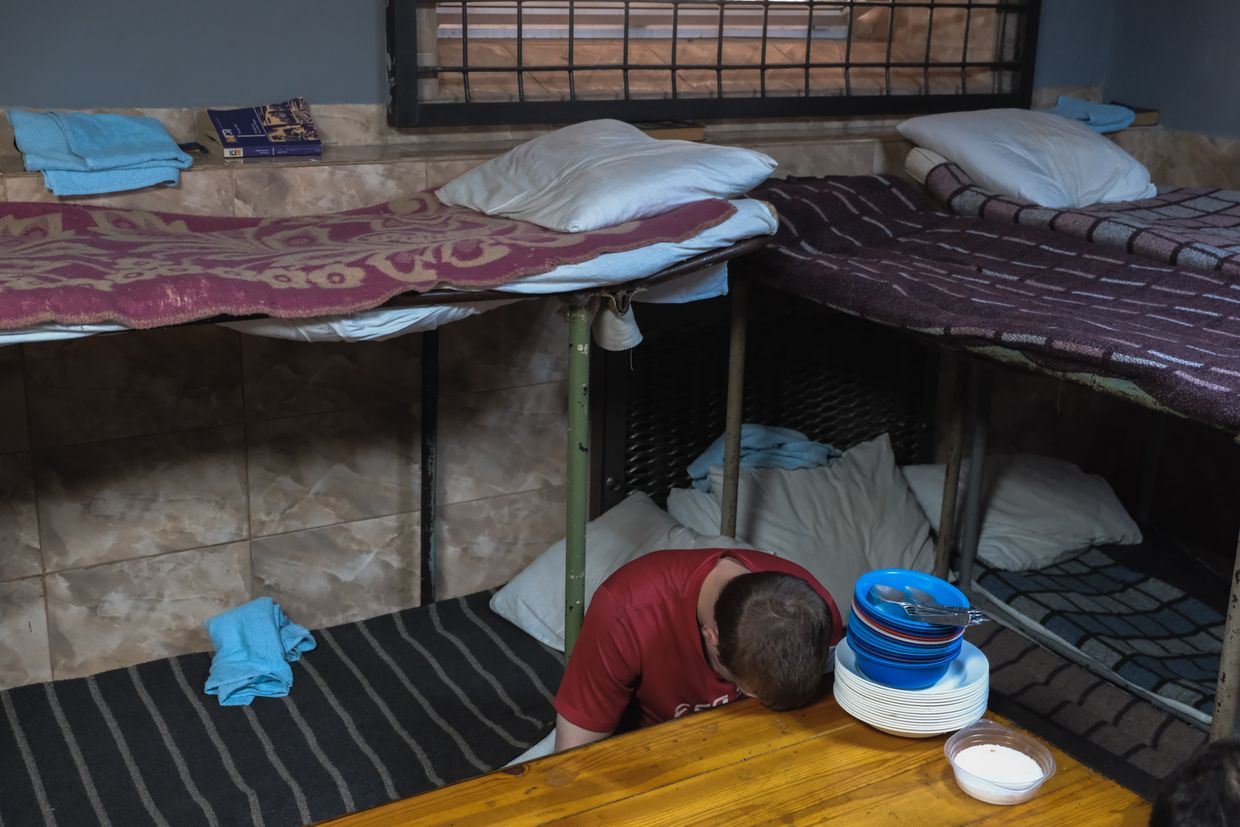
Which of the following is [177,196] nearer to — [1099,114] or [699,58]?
[699,58]

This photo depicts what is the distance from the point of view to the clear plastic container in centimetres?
146

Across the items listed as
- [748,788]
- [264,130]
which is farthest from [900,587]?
[264,130]

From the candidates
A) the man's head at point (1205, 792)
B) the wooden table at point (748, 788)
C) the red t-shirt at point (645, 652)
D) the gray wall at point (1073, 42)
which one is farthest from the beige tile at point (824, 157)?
the man's head at point (1205, 792)

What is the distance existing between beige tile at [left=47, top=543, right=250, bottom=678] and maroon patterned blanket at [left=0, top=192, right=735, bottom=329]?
2.61ft

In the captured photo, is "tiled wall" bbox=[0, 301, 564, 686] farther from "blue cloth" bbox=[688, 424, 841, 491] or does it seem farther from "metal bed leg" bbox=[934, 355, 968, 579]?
"metal bed leg" bbox=[934, 355, 968, 579]

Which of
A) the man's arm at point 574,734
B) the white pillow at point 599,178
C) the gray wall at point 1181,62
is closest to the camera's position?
the man's arm at point 574,734

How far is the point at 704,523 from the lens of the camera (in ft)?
10.4

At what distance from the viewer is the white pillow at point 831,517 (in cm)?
310

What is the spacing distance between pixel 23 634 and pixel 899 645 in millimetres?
1977

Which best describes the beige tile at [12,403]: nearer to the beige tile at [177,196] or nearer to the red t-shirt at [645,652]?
the beige tile at [177,196]

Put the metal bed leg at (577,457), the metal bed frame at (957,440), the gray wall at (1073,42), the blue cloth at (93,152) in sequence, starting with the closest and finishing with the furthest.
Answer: the metal bed leg at (577,457)
the blue cloth at (93,152)
the metal bed frame at (957,440)
the gray wall at (1073,42)

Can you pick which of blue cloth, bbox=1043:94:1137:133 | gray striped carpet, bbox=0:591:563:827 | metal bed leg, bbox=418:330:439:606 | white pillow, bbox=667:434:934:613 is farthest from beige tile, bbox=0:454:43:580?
blue cloth, bbox=1043:94:1137:133

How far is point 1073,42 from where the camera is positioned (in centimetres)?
389

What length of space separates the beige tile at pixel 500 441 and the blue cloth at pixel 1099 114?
5.71ft
